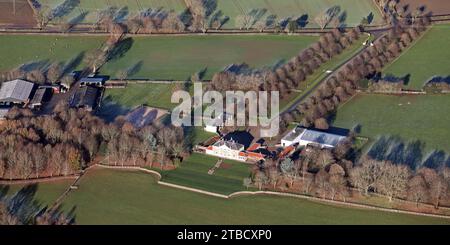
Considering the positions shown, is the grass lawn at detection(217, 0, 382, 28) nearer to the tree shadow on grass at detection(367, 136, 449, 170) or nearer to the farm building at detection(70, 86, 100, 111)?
the farm building at detection(70, 86, 100, 111)

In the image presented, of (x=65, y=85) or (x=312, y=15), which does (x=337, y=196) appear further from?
(x=312, y=15)

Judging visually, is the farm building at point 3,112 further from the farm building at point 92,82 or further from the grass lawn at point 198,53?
the grass lawn at point 198,53

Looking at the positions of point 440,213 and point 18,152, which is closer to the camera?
point 440,213

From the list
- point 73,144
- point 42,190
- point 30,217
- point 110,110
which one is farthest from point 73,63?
point 30,217

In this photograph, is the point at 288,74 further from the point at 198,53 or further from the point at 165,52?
the point at 165,52

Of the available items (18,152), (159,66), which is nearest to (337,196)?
(18,152)

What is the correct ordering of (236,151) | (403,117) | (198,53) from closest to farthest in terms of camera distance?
(236,151) < (403,117) < (198,53)
